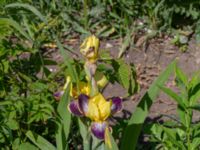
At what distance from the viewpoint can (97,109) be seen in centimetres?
171

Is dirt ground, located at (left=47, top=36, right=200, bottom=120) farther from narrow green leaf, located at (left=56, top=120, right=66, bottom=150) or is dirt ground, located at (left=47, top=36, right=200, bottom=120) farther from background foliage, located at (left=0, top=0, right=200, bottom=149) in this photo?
narrow green leaf, located at (left=56, top=120, right=66, bottom=150)

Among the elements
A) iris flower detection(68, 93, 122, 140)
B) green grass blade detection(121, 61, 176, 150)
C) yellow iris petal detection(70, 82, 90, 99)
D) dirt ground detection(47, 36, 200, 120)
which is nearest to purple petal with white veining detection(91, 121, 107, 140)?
iris flower detection(68, 93, 122, 140)

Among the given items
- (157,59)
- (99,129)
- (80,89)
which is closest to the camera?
(99,129)

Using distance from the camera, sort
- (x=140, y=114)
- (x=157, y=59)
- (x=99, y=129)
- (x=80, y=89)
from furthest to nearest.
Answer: (x=157, y=59), (x=140, y=114), (x=80, y=89), (x=99, y=129)

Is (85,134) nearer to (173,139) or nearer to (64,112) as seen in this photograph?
(64,112)

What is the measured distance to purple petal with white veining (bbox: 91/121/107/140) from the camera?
170 centimetres

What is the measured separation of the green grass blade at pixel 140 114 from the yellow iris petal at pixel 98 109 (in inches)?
10.3

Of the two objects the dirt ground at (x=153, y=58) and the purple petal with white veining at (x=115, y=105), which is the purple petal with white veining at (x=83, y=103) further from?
the dirt ground at (x=153, y=58)

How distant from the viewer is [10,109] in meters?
2.03

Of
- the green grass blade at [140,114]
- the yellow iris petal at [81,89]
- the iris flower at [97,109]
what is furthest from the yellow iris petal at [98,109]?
the green grass blade at [140,114]

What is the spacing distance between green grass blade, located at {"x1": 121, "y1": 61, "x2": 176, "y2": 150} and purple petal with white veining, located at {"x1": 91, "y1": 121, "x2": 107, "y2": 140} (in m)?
0.27

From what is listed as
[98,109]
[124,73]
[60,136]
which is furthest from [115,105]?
[60,136]

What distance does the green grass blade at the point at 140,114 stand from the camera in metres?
Answer: 1.96

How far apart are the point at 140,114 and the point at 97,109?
0.30 m
